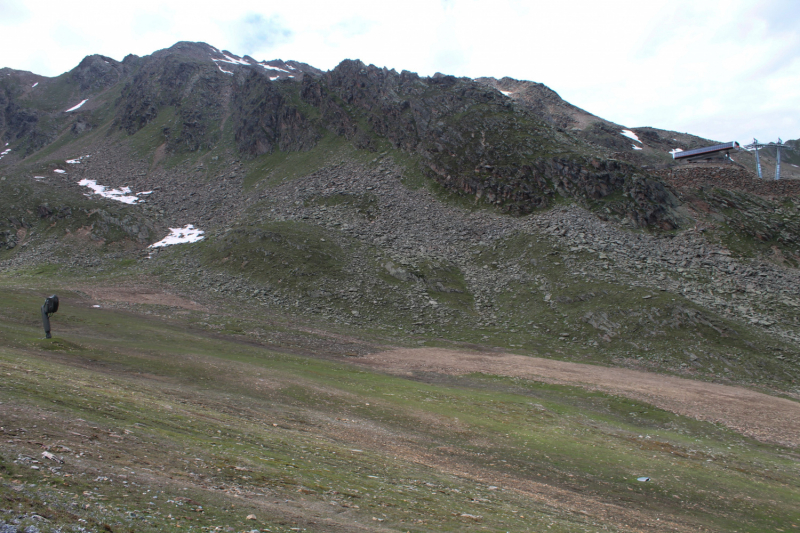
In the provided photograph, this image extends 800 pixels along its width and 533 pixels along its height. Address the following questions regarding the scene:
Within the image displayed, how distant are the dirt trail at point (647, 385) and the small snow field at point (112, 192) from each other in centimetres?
8897

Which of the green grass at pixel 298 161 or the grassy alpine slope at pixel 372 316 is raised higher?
the green grass at pixel 298 161

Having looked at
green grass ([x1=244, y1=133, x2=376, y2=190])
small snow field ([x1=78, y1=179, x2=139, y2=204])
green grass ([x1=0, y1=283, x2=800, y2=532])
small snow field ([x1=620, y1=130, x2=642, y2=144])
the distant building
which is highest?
small snow field ([x1=620, y1=130, x2=642, y2=144])

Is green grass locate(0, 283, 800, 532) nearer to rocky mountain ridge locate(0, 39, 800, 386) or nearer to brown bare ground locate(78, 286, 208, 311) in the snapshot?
brown bare ground locate(78, 286, 208, 311)

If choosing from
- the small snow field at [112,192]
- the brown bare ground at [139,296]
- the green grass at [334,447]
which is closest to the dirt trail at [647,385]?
the green grass at [334,447]

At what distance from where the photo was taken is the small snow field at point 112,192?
10188 cm

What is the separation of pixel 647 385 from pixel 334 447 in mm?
32890

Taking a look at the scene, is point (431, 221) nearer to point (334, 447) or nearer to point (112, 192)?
point (334, 447)

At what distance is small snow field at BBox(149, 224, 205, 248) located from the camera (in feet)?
274

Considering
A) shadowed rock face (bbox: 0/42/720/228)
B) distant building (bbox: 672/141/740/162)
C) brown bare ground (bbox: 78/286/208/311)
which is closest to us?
brown bare ground (bbox: 78/286/208/311)

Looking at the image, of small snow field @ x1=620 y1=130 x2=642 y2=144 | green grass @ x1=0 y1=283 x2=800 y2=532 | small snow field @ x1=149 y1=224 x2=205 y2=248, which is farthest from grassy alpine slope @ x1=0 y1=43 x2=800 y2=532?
small snow field @ x1=620 y1=130 x2=642 y2=144

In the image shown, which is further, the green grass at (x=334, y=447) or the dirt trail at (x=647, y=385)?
the dirt trail at (x=647, y=385)

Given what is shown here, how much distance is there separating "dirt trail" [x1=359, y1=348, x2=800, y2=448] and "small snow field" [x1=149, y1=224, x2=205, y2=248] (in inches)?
2263

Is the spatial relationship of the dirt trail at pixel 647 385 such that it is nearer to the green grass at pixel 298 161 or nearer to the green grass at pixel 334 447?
the green grass at pixel 334 447

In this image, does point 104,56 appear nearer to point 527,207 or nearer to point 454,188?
point 454,188
